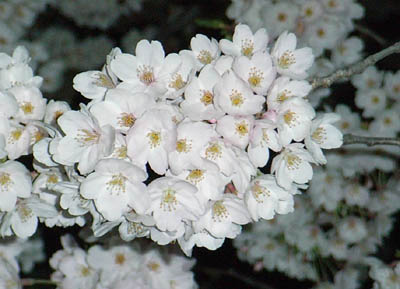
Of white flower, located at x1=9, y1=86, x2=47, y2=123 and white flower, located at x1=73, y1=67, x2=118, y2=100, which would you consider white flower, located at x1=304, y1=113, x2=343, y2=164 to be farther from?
white flower, located at x1=9, y1=86, x2=47, y2=123

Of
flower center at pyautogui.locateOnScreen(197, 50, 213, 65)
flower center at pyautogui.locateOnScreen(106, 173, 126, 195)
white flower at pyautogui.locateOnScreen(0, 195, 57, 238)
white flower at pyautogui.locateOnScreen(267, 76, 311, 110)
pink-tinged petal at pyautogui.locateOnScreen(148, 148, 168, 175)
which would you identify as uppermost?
flower center at pyautogui.locateOnScreen(197, 50, 213, 65)

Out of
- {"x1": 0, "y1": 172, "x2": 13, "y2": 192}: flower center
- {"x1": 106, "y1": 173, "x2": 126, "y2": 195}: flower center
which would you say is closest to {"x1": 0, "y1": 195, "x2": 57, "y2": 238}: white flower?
{"x1": 0, "y1": 172, "x2": 13, "y2": 192}: flower center

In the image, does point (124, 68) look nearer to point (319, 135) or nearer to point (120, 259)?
point (319, 135)

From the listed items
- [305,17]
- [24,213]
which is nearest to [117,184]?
[24,213]

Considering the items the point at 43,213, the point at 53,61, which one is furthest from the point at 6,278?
the point at 53,61

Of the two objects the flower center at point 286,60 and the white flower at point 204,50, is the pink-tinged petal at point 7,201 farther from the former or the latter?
the flower center at point 286,60
